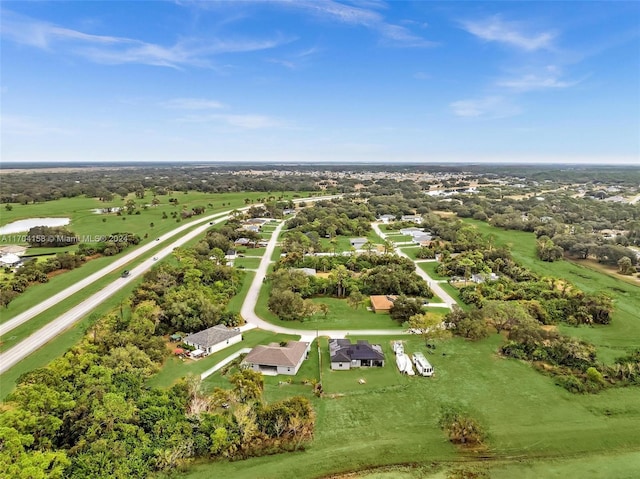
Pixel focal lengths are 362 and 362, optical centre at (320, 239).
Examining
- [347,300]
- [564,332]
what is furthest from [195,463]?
[564,332]

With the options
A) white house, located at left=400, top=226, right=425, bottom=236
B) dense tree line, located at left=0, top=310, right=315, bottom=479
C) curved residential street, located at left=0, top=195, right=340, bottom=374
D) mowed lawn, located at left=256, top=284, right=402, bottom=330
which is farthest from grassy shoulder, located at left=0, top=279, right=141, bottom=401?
white house, located at left=400, top=226, right=425, bottom=236

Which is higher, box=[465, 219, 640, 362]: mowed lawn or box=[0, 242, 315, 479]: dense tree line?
box=[0, 242, 315, 479]: dense tree line

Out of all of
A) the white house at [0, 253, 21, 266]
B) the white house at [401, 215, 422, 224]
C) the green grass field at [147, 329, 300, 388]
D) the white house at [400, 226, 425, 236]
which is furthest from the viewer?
the white house at [401, 215, 422, 224]

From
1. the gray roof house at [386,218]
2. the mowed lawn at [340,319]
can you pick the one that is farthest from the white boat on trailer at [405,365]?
the gray roof house at [386,218]

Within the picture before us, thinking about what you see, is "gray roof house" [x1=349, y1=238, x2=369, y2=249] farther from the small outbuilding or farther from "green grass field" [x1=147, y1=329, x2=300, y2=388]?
"green grass field" [x1=147, y1=329, x2=300, y2=388]

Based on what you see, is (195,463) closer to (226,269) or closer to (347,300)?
(347,300)

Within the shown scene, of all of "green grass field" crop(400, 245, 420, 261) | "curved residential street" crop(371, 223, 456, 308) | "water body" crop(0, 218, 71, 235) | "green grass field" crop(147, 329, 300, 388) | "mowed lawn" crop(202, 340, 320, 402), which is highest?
"water body" crop(0, 218, 71, 235)
